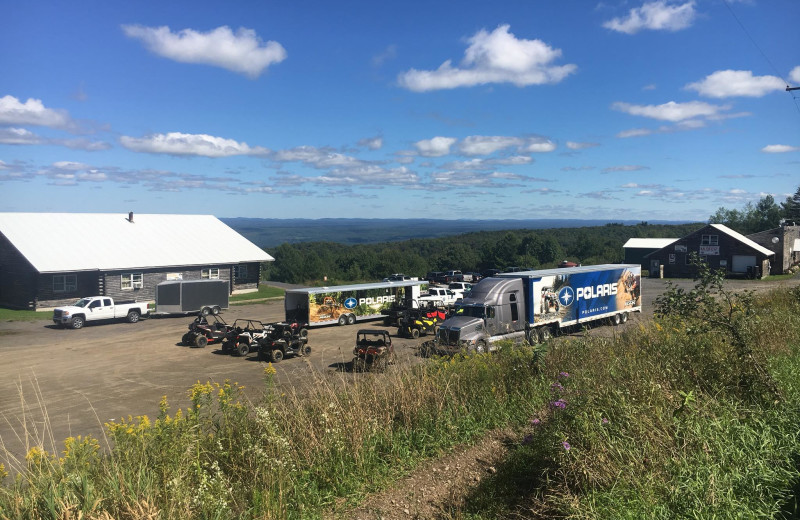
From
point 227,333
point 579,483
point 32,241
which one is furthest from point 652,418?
point 32,241

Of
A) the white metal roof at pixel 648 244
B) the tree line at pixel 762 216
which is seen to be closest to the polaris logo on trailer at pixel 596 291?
the white metal roof at pixel 648 244

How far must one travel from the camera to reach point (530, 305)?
2225 centimetres

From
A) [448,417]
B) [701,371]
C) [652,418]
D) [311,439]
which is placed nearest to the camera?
[652,418]

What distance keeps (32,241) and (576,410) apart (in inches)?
1689

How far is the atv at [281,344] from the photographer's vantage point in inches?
843

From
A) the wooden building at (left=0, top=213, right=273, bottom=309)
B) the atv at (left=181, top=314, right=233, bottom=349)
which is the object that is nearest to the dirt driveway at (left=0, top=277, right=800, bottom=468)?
the atv at (left=181, top=314, right=233, bottom=349)

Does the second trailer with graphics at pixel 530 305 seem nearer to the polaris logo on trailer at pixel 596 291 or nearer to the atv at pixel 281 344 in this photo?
the polaris logo on trailer at pixel 596 291

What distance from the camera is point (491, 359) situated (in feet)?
38.3

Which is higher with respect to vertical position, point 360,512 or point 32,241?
point 32,241

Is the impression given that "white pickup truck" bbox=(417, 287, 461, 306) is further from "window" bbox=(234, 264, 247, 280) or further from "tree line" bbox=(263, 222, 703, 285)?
"tree line" bbox=(263, 222, 703, 285)

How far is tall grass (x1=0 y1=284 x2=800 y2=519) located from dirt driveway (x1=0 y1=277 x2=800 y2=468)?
1.51m

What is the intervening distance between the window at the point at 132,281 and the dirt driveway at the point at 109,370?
7.39 metres

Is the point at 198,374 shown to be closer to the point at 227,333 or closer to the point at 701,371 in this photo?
the point at 227,333

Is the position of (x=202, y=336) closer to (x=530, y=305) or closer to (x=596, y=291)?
(x=530, y=305)
